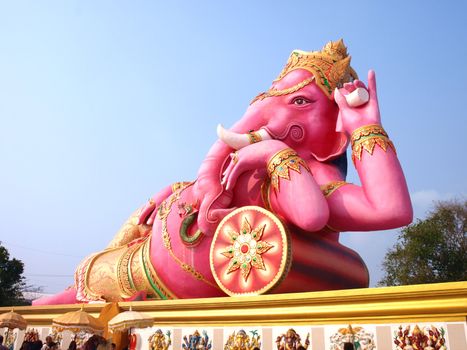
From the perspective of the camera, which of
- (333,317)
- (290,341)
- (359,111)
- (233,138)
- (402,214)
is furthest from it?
(233,138)

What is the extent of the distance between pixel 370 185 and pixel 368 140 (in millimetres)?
656

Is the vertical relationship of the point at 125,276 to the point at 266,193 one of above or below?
below

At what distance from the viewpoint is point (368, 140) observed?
6.49 meters

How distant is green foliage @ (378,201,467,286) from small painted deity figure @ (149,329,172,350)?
17748 mm

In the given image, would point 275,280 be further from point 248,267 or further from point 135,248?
point 135,248

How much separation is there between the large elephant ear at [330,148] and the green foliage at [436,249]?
16121 mm

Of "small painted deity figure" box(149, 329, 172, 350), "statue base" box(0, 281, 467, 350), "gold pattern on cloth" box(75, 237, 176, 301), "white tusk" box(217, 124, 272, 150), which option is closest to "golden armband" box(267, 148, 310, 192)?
"white tusk" box(217, 124, 272, 150)

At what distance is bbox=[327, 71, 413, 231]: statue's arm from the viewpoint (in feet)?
20.0

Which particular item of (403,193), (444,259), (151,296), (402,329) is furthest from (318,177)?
(444,259)

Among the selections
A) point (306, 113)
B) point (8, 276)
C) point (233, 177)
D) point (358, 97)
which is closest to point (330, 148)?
point (306, 113)

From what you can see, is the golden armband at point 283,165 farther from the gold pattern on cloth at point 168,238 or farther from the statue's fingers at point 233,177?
the gold pattern on cloth at point 168,238

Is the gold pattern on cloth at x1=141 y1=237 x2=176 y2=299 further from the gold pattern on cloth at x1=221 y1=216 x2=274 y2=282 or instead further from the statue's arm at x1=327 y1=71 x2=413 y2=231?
the statue's arm at x1=327 y1=71 x2=413 y2=231

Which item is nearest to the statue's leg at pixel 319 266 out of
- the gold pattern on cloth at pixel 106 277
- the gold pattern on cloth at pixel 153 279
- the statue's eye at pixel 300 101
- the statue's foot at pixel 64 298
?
the statue's eye at pixel 300 101

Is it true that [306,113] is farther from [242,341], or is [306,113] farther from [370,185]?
[242,341]
